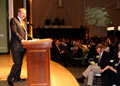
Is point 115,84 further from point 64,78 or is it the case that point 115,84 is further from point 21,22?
point 21,22

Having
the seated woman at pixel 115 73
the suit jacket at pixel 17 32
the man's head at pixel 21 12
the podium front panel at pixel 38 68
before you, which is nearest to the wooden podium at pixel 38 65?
the podium front panel at pixel 38 68

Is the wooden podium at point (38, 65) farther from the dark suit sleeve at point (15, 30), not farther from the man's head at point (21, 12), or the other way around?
the man's head at point (21, 12)

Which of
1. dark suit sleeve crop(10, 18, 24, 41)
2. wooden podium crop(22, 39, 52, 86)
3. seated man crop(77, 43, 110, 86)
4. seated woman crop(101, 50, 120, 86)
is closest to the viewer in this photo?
wooden podium crop(22, 39, 52, 86)

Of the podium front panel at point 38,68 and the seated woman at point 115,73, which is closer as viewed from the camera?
the podium front panel at point 38,68

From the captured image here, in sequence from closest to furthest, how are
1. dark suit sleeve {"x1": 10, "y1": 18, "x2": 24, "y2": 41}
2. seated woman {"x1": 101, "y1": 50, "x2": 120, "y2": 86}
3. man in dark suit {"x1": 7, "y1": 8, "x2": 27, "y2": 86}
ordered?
1. dark suit sleeve {"x1": 10, "y1": 18, "x2": 24, "y2": 41}
2. man in dark suit {"x1": 7, "y1": 8, "x2": 27, "y2": 86}
3. seated woman {"x1": 101, "y1": 50, "x2": 120, "y2": 86}

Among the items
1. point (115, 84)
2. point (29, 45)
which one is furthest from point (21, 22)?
point (115, 84)

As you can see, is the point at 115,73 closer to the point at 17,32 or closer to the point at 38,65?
the point at 38,65

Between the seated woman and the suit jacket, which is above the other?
the suit jacket

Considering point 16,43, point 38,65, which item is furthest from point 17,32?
point 38,65

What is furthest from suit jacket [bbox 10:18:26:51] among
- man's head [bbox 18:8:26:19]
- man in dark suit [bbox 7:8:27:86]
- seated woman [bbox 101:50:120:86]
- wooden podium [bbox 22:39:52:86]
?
seated woman [bbox 101:50:120:86]

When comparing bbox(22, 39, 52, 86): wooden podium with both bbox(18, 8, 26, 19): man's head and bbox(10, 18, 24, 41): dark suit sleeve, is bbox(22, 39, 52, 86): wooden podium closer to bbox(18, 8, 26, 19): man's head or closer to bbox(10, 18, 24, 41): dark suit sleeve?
bbox(10, 18, 24, 41): dark suit sleeve

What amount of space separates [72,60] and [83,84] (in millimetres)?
2664

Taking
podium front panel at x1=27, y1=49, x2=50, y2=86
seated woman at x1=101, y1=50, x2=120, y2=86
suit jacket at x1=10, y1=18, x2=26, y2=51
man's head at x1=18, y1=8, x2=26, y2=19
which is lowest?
seated woman at x1=101, y1=50, x2=120, y2=86

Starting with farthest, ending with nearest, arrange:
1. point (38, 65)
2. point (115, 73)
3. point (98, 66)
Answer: point (98, 66), point (115, 73), point (38, 65)
